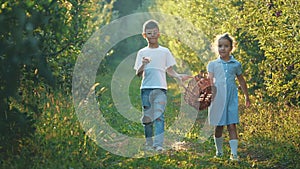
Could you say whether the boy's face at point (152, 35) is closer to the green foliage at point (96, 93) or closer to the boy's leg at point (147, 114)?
the boy's leg at point (147, 114)

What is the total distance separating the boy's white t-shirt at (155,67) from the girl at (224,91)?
2.17 ft

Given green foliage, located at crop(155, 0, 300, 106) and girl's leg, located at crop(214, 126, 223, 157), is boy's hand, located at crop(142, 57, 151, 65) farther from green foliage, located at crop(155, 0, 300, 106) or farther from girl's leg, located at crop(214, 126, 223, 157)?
green foliage, located at crop(155, 0, 300, 106)

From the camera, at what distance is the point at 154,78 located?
26.1 feet

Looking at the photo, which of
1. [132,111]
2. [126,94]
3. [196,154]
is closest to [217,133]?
[196,154]

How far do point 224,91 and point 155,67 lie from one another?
1.01m

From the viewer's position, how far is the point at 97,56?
1339 cm

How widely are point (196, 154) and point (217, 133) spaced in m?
0.42

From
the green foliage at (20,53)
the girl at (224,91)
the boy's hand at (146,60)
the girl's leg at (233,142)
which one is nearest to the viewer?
the green foliage at (20,53)

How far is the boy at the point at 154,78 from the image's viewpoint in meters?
7.96

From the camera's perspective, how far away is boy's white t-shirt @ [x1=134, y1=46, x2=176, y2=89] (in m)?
7.97

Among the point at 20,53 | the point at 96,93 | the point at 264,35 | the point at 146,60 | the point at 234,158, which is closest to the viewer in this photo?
the point at 20,53

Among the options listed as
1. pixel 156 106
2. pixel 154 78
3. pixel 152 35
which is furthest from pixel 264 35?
pixel 156 106

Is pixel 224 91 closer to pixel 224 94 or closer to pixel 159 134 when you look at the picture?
pixel 224 94

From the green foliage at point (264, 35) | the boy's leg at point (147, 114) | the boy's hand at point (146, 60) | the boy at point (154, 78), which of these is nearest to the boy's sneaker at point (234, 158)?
the boy at point (154, 78)
